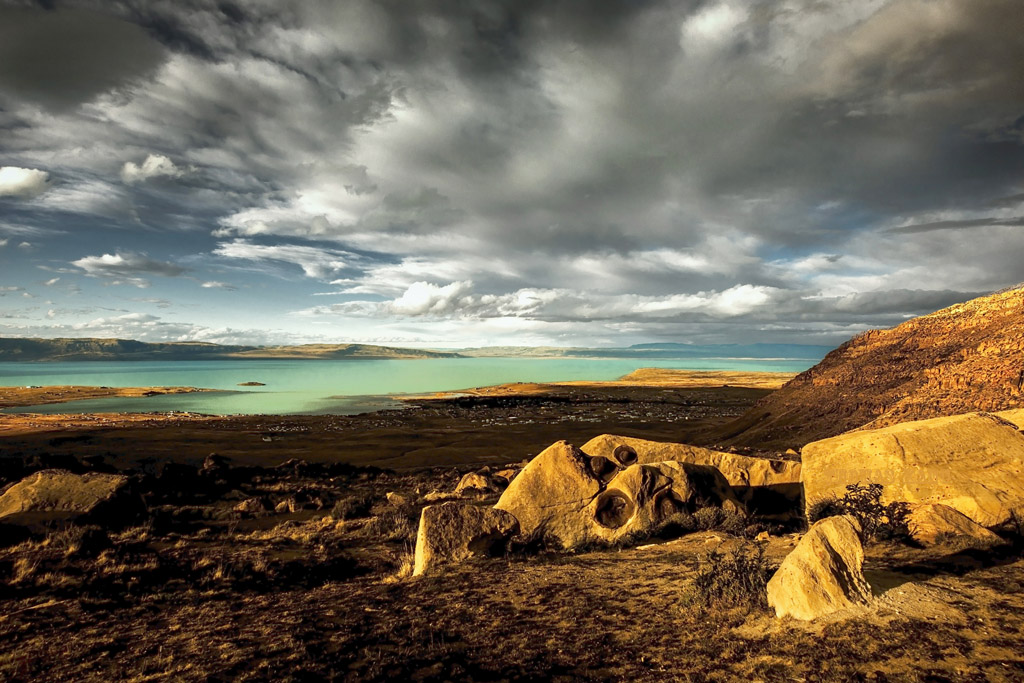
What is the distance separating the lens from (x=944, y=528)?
9.20 meters

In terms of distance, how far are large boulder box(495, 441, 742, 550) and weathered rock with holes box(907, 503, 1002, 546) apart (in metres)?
3.98

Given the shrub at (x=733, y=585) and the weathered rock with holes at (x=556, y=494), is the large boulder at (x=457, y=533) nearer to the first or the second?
the weathered rock with holes at (x=556, y=494)

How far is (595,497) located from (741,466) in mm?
6342

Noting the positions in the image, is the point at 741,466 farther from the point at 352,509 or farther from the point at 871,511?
the point at 352,509

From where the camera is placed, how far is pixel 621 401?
9256 centimetres

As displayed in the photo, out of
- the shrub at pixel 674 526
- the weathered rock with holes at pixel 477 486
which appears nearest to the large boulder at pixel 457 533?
the shrub at pixel 674 526

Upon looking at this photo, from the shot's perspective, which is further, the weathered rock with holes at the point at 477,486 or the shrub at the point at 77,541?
the weathered rock with holes at the point at 477,486

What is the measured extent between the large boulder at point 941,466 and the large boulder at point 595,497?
9.04 feet

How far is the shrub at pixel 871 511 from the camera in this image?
384 inches

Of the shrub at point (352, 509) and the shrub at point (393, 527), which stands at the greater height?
the shrub at point (393, 527)

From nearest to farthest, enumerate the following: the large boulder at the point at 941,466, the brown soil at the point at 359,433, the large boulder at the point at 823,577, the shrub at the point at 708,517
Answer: the large boulder at the point at 823,577
the large boulder at the point at 941,466
the shrub at the point at 708,517
the brown soil at the point at 359,433

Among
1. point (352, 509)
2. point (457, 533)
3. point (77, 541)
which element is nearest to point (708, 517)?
point (457, 533)

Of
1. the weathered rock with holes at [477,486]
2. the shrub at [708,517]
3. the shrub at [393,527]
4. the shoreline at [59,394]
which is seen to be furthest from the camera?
the shoreline at [59,394]

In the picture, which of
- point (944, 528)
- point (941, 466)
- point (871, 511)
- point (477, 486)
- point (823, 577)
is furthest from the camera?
point (477, 486)
